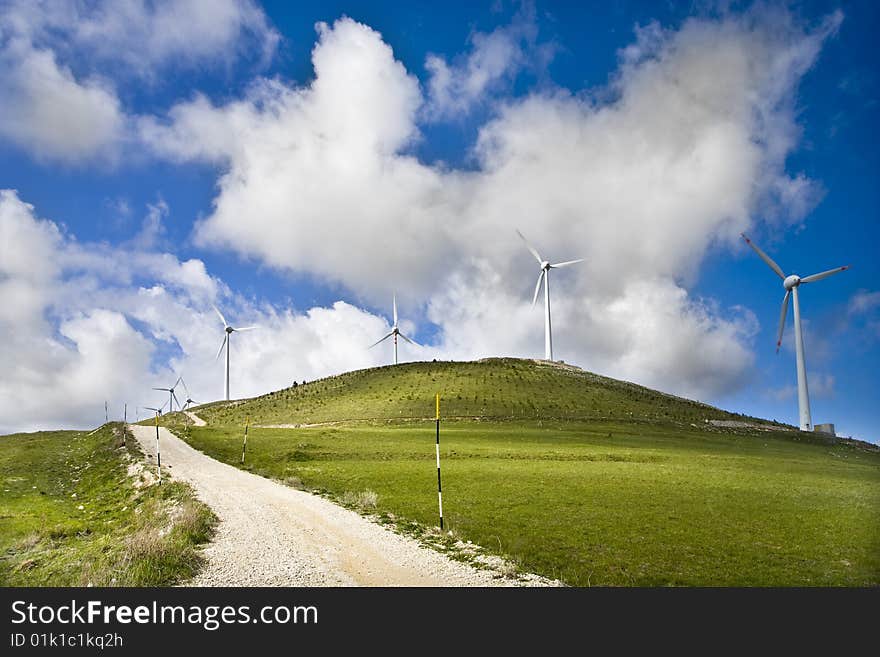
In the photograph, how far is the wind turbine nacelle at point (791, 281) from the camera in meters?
75.1

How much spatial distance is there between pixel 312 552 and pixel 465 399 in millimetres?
96003

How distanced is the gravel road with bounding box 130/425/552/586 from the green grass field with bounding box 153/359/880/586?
243 cm

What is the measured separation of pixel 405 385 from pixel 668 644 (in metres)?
125

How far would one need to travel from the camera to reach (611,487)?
33.6 m

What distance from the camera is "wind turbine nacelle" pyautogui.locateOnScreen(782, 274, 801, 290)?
75.1 metres

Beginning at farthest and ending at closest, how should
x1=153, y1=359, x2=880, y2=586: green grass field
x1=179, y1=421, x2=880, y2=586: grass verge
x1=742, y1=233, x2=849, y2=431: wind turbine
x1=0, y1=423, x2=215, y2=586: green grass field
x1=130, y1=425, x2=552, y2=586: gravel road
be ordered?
1. x1=742, y1=233, x2=849, y2=431: wind turbine
2. x1=153, y1=359, x2=880, y2=586: green grass field
3. x1=179, y1=421, x2=880, y2=586: grass verge
4. x1=0, y1=423, x2=215, y2=586: green grass field
5. x1=130, y1=425, x2=552, y2=586: gravel road

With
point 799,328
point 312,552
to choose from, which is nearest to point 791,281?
point 799,328

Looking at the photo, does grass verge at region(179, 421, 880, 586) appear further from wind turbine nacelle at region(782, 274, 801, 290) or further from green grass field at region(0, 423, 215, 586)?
wind turbine nacelle at region(782, 274, 801, 290)

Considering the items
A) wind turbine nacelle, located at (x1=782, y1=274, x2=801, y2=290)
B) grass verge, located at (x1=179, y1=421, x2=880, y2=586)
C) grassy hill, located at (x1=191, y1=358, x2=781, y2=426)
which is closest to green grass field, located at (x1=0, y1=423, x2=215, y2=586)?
grass verge, located at (x1=179, y1=421, x2=880, y2=586)

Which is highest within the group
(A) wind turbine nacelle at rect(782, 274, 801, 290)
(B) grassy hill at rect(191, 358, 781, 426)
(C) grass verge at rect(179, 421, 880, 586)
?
(A) wind turbine nacelle at rect(782, 274, 801, 290)

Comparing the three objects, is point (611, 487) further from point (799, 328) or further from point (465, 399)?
point (465, 399)

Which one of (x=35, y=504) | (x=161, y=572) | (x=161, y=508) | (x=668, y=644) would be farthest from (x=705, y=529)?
(x=35, y=504)

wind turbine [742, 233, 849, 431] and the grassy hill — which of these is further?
the grassy hill

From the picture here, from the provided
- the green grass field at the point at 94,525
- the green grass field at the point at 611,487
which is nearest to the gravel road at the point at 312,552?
the green grass field at the point at 94,525
